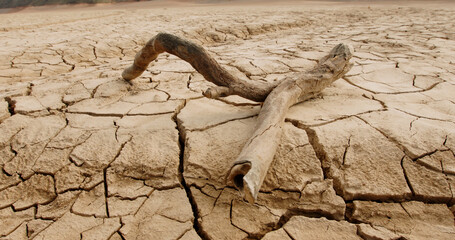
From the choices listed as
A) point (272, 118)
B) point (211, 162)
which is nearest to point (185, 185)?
point (211, 162)

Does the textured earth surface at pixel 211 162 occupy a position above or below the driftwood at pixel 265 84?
below

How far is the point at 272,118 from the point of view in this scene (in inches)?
52.9

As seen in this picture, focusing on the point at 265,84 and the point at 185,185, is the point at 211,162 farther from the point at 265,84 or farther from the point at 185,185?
the point at 265,84

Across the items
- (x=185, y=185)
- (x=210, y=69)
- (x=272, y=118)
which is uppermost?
(x=210, y=69)

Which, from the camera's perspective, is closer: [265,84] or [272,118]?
[272,118]

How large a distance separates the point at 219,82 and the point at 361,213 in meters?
0.97

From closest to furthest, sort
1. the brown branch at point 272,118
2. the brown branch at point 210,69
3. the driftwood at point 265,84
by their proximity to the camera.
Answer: the brown branch at point 272,118
the driftwood at point 265,84
the brown branch at point 210,69

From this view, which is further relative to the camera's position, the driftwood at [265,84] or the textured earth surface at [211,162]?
the driftwood at [265,84]

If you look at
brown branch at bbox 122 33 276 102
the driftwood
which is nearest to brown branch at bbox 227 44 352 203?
the driftwood

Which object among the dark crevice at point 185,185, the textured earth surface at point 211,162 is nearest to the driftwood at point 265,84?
the textured earth surface at point 211,162

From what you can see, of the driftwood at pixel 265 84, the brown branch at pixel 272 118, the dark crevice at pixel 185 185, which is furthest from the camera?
the driftwood at pixel 265 84

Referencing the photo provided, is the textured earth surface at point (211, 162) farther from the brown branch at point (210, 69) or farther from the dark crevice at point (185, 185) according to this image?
the brown branch at point (210, 69)

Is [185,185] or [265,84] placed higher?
[265,84]

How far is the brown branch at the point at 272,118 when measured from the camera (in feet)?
3.21
